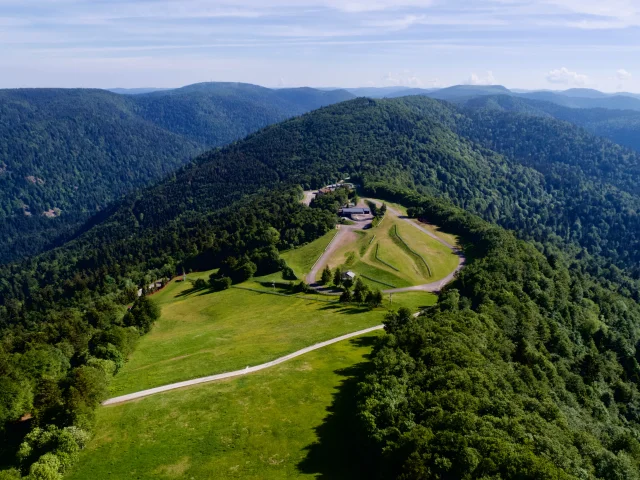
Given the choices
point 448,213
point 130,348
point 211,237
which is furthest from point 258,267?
point 448,213

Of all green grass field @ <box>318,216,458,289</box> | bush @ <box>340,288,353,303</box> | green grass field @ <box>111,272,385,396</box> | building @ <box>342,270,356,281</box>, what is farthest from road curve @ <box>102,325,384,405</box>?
green grass field @ <box>318,216,458,289</box>

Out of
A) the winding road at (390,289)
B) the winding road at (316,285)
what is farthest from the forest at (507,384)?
the winding road at (316,285)

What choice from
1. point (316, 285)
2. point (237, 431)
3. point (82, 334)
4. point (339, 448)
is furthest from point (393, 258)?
point (237, 431)

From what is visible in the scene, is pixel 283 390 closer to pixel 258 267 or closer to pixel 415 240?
pixel 258 267

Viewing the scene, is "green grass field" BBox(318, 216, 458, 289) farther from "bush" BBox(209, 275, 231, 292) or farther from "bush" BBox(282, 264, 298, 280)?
"bush" BBox(209, 275, 231, 292)

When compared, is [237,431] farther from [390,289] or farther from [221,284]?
[221,284]
